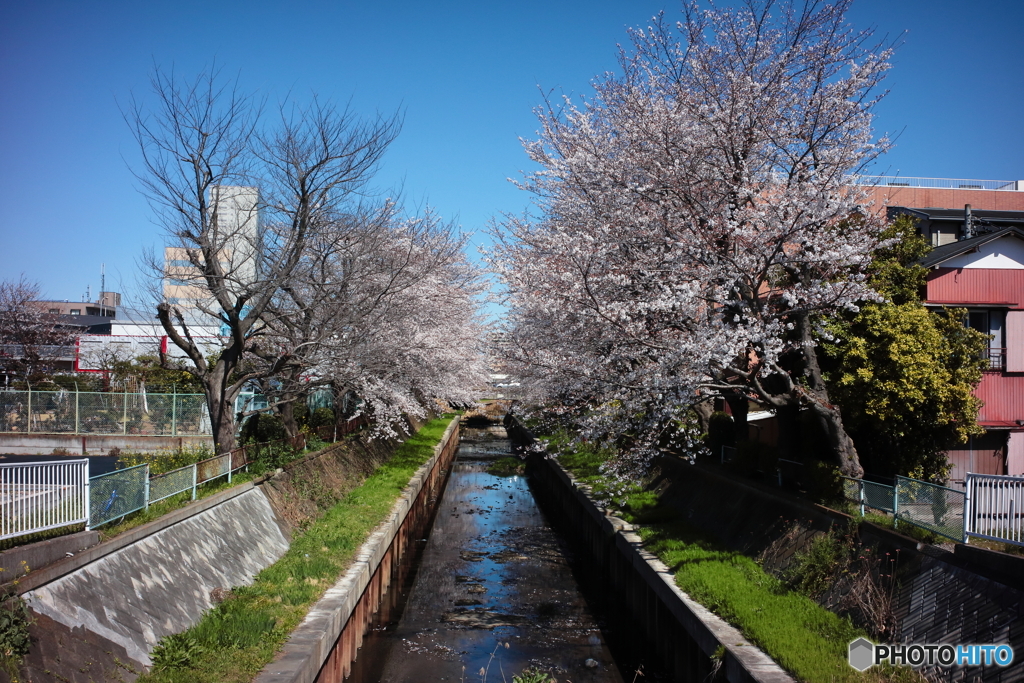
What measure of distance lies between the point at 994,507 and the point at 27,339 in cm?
4163

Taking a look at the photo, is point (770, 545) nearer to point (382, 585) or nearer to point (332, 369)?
point (382, 585)

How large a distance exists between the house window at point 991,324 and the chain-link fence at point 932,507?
22.3 ft

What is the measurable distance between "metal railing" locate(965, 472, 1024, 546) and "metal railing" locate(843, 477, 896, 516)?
142 centimetres

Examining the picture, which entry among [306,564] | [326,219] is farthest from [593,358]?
[326,219]

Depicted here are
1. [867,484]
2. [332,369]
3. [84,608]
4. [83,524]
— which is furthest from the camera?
[332,369]

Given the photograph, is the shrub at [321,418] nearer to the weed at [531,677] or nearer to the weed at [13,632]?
the weed at [531,677]

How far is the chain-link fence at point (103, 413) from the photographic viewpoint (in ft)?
77.5

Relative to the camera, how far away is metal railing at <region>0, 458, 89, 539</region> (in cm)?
744

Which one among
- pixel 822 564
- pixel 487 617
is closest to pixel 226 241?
pixel 487 617

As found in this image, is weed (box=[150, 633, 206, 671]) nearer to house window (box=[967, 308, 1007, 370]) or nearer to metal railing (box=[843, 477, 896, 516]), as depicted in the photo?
metal railing (box=[843, 477, 896, 516])

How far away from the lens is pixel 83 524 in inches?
336

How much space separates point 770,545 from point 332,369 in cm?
1128

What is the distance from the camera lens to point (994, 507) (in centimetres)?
823

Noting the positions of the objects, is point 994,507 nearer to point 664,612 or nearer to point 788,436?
point 664,612
